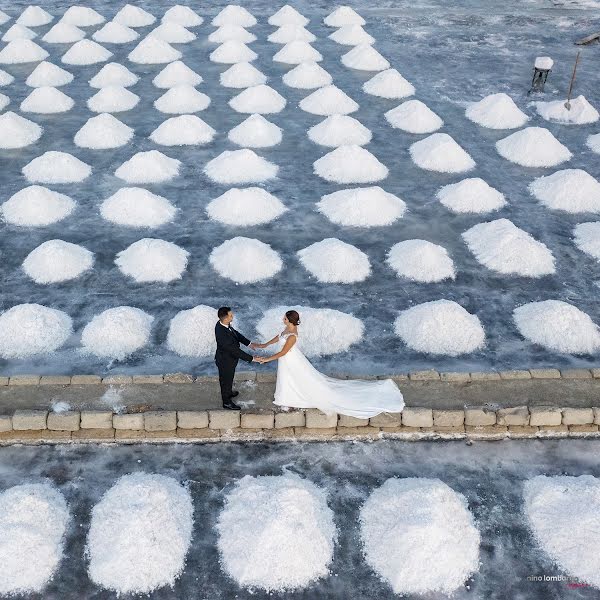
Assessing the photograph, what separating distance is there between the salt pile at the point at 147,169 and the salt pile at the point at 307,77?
Answer: 5.02m

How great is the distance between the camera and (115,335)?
8523mm

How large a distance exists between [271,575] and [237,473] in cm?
124

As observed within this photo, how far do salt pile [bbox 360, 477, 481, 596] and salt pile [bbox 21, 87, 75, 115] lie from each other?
39.4ft

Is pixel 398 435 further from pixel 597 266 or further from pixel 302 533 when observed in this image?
pixel 597 266

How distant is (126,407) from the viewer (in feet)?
24.4

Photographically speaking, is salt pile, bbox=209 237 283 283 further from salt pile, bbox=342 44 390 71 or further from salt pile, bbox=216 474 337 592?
salt pile, bbox=342 44 390 71

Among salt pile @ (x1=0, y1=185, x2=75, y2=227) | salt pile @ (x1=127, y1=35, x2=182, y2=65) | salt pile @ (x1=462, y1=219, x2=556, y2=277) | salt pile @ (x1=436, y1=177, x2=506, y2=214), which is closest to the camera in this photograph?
salt pile @ (x1=462, y1=219, x2=556, y2=277)

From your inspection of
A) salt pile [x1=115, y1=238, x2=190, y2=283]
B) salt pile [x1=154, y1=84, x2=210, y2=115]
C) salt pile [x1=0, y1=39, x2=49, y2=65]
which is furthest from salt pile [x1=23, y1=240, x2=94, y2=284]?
salt pile [x1=0, y1=39, x2=49, y2=65]

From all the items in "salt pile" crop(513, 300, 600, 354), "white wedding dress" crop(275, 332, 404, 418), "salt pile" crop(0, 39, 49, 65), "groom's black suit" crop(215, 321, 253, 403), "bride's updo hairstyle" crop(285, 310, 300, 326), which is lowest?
"salt pile" crop(0, 39, 49, 65)

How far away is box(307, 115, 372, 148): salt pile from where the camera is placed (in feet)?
44.5

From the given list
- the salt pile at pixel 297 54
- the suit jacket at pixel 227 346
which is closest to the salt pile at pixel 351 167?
the suit jacket at pixel 227 346

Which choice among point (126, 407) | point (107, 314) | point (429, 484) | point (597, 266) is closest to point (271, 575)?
point (429, 484)

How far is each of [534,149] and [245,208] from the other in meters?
5.83

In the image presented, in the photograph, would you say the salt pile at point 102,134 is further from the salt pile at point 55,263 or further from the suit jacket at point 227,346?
the suit jacket at point 227,346
